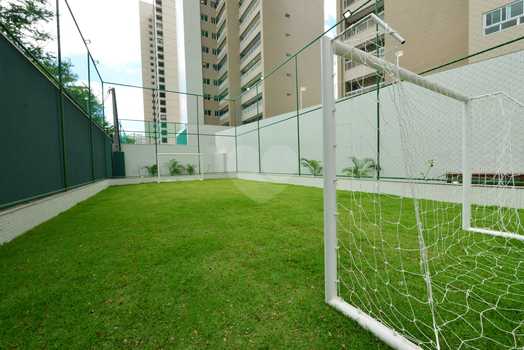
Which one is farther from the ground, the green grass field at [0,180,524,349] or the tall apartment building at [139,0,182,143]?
the tall apartment building at [139,0,182,143]

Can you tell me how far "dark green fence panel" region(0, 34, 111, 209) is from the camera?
2.51m

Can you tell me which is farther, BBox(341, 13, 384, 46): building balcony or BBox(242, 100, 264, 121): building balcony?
BBox(242, 100, 264, 121): building balcony

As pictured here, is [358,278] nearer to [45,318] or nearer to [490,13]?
[45,318]

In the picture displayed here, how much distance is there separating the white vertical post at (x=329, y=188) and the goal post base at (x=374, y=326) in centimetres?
6

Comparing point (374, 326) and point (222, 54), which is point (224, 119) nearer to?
point (222, 54)

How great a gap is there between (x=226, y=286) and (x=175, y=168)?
11.0 m

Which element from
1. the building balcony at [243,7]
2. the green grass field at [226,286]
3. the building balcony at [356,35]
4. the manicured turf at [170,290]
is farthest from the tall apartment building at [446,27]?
the building balcony at [243,7]

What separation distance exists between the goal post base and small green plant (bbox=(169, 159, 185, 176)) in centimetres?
1139

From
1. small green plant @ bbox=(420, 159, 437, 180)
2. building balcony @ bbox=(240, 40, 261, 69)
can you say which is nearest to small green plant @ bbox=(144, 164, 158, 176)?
small green plant @ bbox=(420, 159, 437, 180)

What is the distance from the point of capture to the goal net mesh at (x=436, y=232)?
3.56ft

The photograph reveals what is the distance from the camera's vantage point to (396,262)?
173 cm

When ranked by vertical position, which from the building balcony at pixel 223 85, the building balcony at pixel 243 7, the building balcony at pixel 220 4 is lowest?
the building balcony at pixel 223 85

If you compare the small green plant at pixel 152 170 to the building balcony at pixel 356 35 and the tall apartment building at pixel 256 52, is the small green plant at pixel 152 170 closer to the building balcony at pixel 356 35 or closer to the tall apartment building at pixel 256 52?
the tall apartment building at pixel 256 52

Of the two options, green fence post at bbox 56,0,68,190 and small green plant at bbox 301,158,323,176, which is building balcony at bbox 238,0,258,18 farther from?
green fence post at bbox 56,0,68,190
